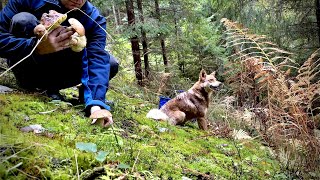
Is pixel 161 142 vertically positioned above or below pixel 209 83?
above

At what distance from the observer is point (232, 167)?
270cm

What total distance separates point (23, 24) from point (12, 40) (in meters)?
0.18

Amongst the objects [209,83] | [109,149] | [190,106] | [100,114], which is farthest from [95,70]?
[209,83]

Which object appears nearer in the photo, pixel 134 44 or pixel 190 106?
pixel 190 106

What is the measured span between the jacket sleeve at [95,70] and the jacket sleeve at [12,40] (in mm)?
589

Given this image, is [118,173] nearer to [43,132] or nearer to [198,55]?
[43,132]

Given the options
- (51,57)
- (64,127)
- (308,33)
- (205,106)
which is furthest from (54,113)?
(308,33)

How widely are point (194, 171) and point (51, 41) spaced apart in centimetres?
165

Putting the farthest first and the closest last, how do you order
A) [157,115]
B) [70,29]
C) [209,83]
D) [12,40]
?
[209,83] < [157,115] < [12,40] < [70,29]

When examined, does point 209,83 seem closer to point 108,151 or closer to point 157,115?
point 157,115

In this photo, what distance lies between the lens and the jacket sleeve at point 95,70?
124 inches

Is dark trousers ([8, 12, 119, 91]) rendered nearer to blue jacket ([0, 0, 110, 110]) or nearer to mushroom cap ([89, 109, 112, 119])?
blue jacket ([0, 0, 110, 110])

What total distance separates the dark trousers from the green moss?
26 centimetres

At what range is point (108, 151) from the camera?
6.86ft
